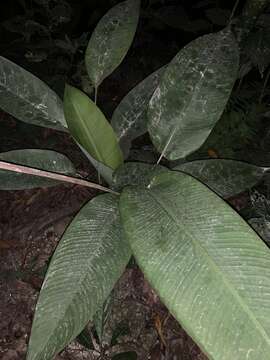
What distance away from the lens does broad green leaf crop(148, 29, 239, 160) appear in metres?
1.01

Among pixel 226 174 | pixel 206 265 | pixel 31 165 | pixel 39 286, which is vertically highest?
pixel 206 265

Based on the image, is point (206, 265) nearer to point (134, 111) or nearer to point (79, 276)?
point (79, 276)

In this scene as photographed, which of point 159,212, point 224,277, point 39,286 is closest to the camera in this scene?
point 224,277

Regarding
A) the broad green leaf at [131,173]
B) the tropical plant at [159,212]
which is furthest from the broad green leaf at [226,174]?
the broad green leaf at [131,173]

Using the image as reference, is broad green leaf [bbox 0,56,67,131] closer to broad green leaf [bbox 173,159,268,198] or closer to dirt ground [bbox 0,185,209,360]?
broad green leaf [bbox 173,159,268,198]

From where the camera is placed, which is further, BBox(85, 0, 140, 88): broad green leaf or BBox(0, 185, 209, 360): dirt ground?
BBox(0, 185, 209, 360): dirt ground

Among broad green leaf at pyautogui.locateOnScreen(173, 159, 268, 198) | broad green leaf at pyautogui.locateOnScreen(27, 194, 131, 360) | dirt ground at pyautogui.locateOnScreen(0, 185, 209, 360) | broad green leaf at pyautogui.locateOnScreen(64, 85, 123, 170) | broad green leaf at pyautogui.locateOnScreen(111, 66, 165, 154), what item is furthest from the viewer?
dirt ground at pyautogui.locateOnScreen(0, 185, 209, 360)

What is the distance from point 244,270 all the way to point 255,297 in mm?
47

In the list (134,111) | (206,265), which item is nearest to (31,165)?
(134,111)

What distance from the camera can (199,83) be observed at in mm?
1017

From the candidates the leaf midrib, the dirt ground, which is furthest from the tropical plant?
the dirt ground

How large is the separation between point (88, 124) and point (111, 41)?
328 millimetres

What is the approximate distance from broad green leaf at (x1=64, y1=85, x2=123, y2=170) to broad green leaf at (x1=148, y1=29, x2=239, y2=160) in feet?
0.48

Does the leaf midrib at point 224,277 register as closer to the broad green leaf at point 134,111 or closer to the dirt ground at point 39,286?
the broad green leaf at point 134,111
